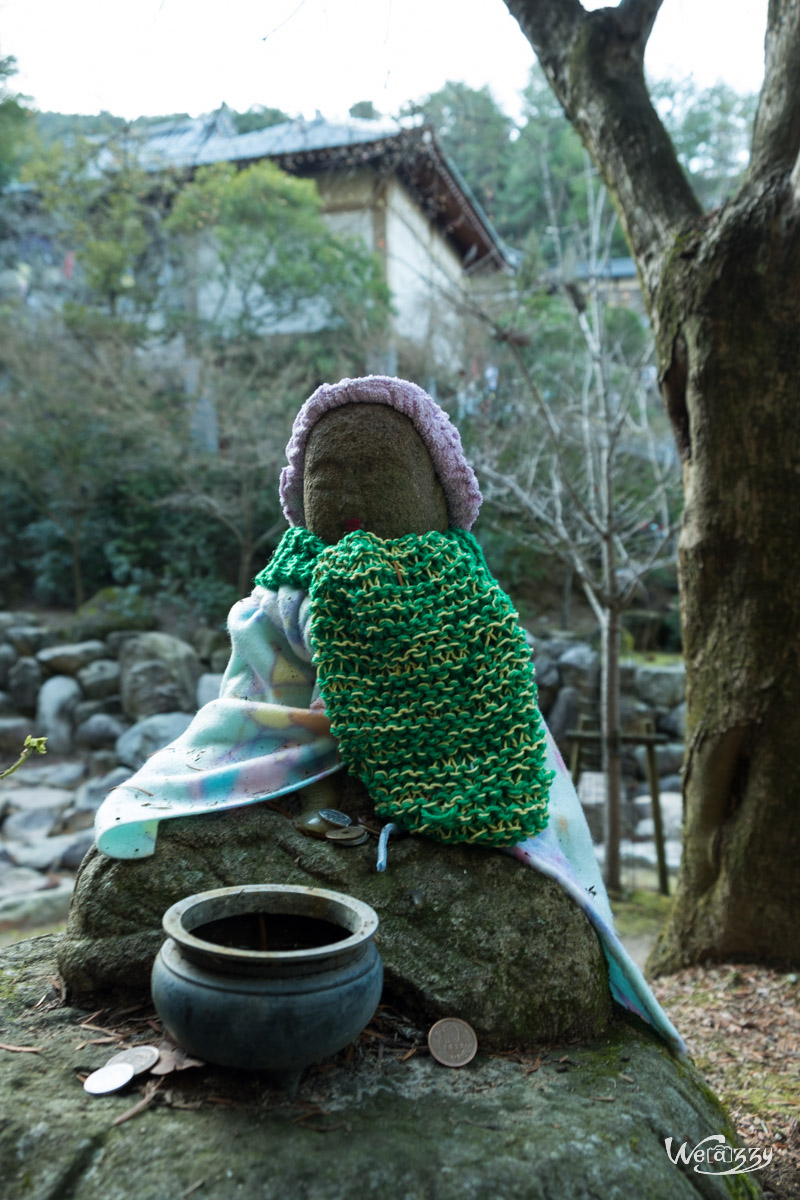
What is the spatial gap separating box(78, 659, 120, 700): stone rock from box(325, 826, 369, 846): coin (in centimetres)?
804

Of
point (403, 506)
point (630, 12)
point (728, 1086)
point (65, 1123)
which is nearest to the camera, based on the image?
point (65, 1123)

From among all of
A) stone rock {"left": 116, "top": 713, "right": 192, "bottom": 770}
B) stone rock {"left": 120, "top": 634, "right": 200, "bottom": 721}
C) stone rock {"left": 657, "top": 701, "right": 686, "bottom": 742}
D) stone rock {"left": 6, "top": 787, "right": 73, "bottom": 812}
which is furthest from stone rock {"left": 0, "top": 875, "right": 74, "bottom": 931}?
stone rock {"left": 657, "top": 701, "right": 686, "bottom": 742}

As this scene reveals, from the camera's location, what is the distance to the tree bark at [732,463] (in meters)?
3.35

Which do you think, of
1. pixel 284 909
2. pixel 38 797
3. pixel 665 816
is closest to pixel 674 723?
pixel 665 816

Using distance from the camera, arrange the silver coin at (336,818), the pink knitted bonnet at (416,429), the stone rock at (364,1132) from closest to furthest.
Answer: the stone rock at (364,1132) → the silver coin at (336,818) → the pink knitted bonnet at (416,429)

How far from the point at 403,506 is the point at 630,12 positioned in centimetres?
288

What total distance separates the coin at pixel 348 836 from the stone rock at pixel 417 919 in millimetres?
21

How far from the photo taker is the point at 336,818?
218 centimetres

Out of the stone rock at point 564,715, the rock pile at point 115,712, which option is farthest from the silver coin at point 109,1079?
the stone rock at point 564,715

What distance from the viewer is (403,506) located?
2.34m

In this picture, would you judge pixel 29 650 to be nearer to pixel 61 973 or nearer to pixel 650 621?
pixel 650 621

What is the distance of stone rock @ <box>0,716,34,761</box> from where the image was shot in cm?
903

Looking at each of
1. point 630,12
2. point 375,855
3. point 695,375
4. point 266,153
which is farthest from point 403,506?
point 266,153

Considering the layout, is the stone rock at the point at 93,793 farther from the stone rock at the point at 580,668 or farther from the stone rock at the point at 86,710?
the stone rock at the point at 580,668
